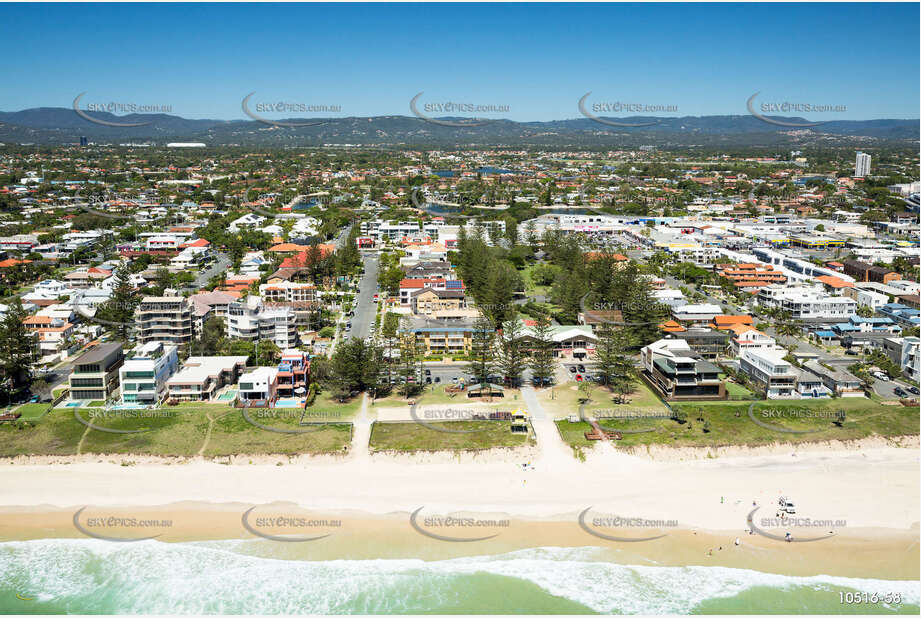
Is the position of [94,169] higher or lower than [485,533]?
higher

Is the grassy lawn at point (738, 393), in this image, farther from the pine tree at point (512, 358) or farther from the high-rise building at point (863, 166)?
the high-rise building at point (863, 166)

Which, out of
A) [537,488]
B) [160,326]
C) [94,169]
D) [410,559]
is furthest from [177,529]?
[94,169]

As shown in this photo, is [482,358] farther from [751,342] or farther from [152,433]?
[751,342]

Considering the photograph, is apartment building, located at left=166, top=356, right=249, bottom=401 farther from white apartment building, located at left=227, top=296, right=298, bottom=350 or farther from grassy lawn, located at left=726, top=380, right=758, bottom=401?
grassy lawn, located at left=726, top=380, right=758, bottom=401

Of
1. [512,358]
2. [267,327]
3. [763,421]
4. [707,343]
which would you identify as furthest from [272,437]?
[707,343]

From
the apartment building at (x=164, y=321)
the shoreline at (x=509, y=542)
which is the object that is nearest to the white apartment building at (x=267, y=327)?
the apartment building at (x=164, y=321)

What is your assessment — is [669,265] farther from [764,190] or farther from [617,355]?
[764,190]
